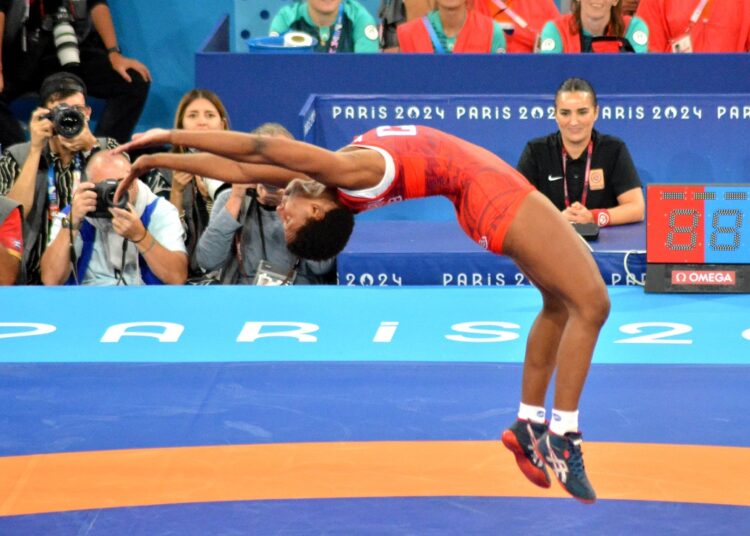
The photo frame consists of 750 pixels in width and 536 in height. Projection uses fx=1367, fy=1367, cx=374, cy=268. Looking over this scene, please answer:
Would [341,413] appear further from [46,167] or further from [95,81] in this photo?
[95,81]

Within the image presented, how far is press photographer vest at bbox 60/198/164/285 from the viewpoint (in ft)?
21.4

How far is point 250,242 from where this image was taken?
22.0 feet

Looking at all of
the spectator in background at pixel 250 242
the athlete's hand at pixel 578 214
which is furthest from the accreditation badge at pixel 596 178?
the spectator in background at pixel 250 242

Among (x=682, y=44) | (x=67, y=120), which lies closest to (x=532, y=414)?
(x=67, y=120)

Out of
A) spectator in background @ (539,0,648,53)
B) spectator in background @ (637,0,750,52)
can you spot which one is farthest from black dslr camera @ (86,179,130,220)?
spectator in background @ (637,0,750,52)


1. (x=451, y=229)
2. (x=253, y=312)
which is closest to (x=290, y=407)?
(x=253, y=312)

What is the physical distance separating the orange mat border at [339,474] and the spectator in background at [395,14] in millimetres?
4632

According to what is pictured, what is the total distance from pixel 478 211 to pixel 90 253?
299 cm

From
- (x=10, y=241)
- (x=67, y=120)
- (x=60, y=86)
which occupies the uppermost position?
(x=60, y=86)

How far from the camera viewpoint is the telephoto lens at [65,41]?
347 inches

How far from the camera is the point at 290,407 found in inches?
209

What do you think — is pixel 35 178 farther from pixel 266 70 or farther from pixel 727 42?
pixel 727 42

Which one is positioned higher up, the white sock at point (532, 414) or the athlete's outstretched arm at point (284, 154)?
the athlete's outstretched arm at point (284, 154)

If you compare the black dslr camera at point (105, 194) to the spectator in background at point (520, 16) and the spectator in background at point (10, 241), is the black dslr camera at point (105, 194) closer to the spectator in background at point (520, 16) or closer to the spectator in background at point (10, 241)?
the spectator in background at point (10, 241)
